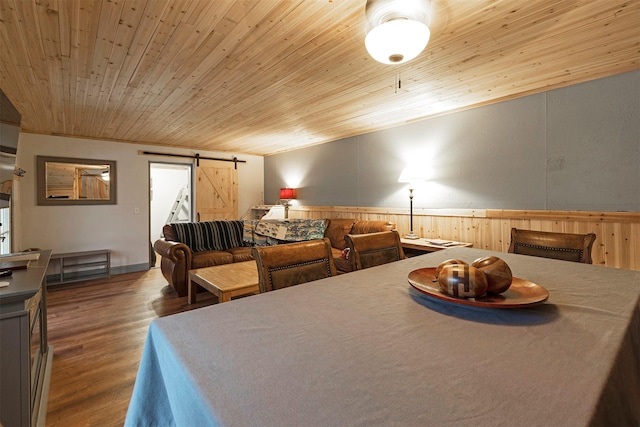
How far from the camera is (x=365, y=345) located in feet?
2.45

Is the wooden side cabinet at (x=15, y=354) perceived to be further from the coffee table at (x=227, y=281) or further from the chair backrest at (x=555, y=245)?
the chair backrest at (x=555, y=245)

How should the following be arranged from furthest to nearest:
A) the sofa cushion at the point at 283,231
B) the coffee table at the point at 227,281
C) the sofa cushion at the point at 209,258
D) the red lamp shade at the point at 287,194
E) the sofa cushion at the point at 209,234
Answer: the red lamp shade at the point at 287,194
the sofa cushion at the point at 209,234
the sofa cushion at the point at 283,231
the sofa cushion at the point at 209,258
the coffee table at the point at 227,281

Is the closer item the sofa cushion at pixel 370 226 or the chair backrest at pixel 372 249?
the chair backrest at pixel 372 249

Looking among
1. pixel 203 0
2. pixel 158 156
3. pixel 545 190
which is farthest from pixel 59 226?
pixel 545 190

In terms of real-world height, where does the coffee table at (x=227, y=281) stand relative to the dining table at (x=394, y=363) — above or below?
below

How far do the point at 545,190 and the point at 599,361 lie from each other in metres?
2.92

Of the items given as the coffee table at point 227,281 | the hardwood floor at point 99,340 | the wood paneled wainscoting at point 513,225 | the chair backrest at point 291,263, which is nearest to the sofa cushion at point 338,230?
the wood paneled wainscoting at point 513,225

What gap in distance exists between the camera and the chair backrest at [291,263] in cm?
137

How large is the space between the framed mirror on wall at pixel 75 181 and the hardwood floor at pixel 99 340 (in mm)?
1369

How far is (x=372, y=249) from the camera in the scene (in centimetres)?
184

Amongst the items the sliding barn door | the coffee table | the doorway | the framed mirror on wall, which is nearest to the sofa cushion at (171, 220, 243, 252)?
the coffee table

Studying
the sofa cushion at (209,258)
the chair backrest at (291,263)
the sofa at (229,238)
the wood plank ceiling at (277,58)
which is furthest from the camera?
the sofa cushion at (209,258)

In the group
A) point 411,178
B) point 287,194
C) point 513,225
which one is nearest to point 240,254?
point 287,194

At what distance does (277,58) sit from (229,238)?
3.19 m
